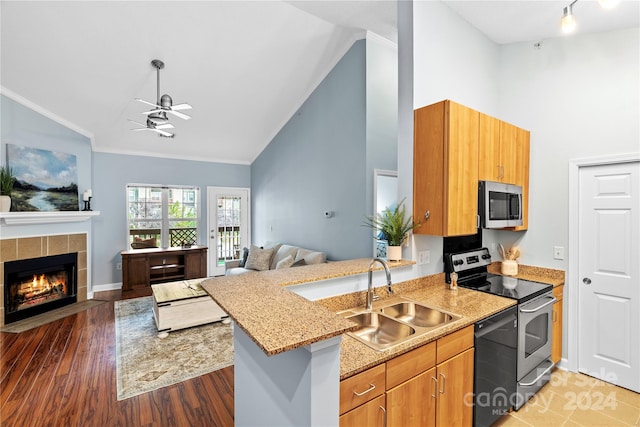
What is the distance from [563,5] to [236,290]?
3.20m

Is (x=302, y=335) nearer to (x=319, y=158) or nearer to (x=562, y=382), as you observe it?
(x=562, y=382)

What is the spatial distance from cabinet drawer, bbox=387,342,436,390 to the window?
581 cm

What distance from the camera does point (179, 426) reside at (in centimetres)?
211

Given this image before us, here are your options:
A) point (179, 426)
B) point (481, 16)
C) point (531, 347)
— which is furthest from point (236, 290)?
point (481, 16)

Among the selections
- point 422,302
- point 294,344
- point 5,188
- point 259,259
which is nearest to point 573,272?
point 422,302

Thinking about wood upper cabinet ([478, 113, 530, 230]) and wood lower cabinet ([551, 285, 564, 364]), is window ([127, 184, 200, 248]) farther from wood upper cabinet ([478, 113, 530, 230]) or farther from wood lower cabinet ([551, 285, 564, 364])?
wood lower cabinet ([551, 285, 564, 364])

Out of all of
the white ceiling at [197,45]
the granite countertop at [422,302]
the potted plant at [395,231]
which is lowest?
the granite countertop at [422,302]

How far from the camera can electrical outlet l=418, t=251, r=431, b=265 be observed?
2.44m

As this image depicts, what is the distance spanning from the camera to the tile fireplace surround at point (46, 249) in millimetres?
3732

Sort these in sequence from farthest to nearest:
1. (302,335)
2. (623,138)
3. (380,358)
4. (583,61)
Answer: (583,61) → (623,138) → (380,358) → (302,335)

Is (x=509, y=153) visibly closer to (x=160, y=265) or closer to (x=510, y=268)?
(x=510, y=268)

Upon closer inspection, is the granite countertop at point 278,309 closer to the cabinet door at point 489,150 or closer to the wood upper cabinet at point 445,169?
the wood upper cabinet at point 445,169

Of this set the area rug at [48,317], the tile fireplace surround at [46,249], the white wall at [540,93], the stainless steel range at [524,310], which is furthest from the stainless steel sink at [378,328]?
the tile fireplace surround at [46,249]

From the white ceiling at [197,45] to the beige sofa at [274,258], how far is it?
2.46 meters
